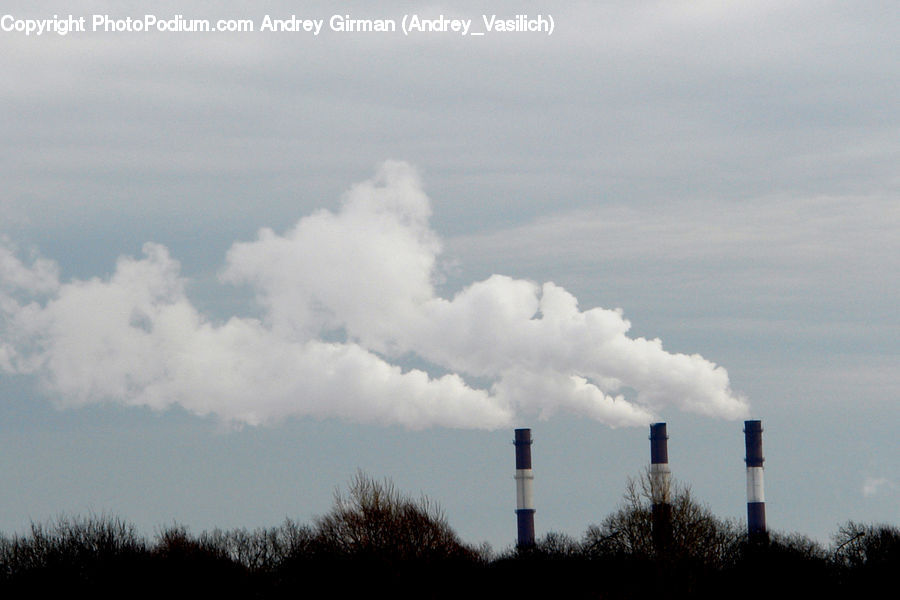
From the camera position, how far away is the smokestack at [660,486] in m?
57.3

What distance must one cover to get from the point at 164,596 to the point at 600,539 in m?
19.3

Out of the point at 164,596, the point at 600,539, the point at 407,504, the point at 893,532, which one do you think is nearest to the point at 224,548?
the point at 164,596

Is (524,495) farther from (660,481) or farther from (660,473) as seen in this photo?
(660,481)

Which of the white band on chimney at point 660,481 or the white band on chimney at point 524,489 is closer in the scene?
the white band on chimney at point 660,481

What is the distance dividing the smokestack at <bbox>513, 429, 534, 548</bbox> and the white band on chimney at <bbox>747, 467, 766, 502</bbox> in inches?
433

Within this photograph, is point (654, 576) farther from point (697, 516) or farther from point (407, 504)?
point (407, 504)

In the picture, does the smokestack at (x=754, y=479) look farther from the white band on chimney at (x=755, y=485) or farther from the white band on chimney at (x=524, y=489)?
the white band on chimney at (x=524, y=489)

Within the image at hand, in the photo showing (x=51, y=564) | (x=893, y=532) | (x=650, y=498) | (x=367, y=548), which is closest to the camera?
(x=367, y=548)

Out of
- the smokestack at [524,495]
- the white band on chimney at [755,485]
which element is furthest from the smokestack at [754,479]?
the smokestack at [524,495]

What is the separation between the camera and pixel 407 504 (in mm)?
56250

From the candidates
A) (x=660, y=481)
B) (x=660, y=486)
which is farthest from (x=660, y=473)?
(x=660, y=486)

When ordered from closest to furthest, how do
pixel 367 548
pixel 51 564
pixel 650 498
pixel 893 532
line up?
pixel 367 548, pixel 51 564, pixel 650 498, pixel 893 532

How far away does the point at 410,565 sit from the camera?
5447 cm

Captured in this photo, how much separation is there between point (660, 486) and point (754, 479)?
940cm
